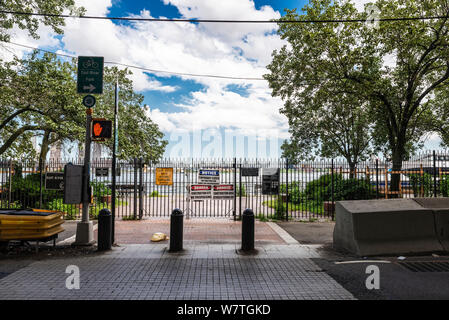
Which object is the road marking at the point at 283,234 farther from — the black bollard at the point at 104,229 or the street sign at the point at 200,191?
the black bollard at the point at 104,229

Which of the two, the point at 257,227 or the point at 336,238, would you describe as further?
the point at 257,227

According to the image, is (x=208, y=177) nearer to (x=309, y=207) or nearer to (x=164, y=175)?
(x=164, y=175)

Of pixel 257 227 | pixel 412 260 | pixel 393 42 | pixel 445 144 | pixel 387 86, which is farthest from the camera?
pixel 445 144

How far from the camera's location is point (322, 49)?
15.0m

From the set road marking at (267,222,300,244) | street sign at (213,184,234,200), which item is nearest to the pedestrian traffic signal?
street sign at (213,184,234,200)

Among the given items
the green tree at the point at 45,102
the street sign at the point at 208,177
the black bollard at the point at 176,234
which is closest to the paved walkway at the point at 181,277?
the black bollard at the point at 176,234

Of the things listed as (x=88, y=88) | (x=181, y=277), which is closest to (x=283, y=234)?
(x=181, y=277)

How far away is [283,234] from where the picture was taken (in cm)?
896

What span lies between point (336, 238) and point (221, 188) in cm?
529

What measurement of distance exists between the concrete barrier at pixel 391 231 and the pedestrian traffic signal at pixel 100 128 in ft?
20.4

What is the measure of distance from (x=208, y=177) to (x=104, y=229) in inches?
211

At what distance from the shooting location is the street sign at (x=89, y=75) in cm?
772
